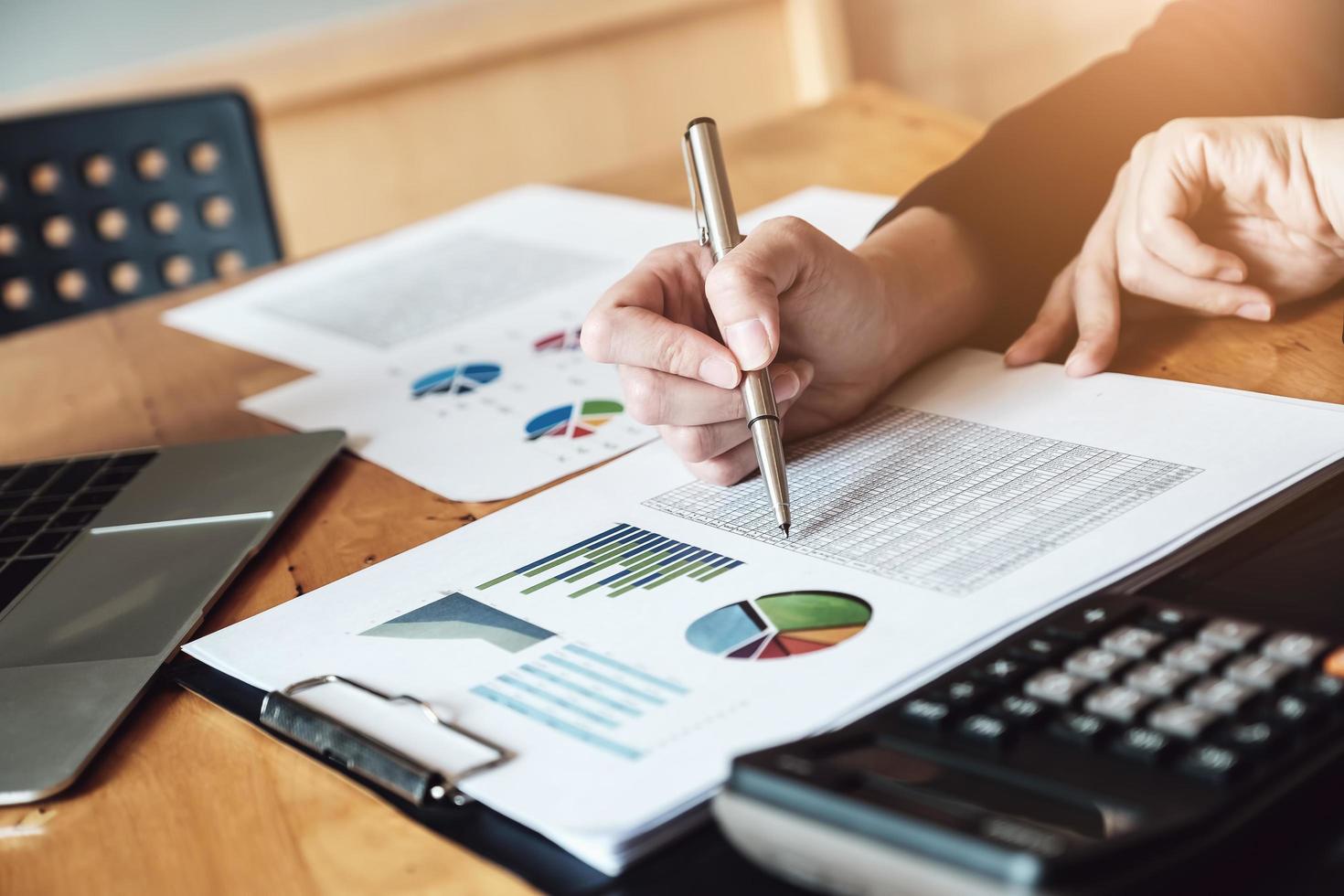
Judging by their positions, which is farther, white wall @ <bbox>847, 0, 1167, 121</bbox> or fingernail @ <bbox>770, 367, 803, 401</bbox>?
white wall @ <bbox>847, 0, 1167, 121</bbox>

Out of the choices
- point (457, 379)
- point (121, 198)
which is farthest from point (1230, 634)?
point (121, 198)

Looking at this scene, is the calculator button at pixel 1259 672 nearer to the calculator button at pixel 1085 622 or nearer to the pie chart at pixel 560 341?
the calculator button at pixel 1085 622

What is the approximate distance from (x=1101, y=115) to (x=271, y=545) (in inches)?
19.7

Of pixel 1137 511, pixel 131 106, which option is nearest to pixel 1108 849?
pixel 1137 511

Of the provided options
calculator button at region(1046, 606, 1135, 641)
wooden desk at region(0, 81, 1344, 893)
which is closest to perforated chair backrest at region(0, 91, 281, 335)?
wooden desk at region(0, 81, 1344, 893)

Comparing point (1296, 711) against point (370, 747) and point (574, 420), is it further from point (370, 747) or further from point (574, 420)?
point (574, 420)

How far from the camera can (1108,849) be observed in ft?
0.95

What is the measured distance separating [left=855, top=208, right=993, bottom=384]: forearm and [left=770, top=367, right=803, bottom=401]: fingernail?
2.9 inches

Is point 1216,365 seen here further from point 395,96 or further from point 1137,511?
point 395,96

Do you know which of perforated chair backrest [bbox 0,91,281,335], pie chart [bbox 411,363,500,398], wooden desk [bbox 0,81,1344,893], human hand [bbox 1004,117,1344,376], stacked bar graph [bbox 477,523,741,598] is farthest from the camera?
perforated chair backrest [bbox 0,91,281,335]

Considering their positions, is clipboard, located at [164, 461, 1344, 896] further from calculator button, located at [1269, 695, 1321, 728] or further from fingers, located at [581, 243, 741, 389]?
fingers, located at [581, 243, 741, 389]

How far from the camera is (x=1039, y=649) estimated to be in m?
0.38

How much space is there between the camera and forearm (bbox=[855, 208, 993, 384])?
0.66m

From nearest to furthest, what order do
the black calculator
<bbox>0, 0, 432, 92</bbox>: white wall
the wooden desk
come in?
the black calculator, the wooden desk, <bbox>0, 0, 432, 92</bbox>: white wall
